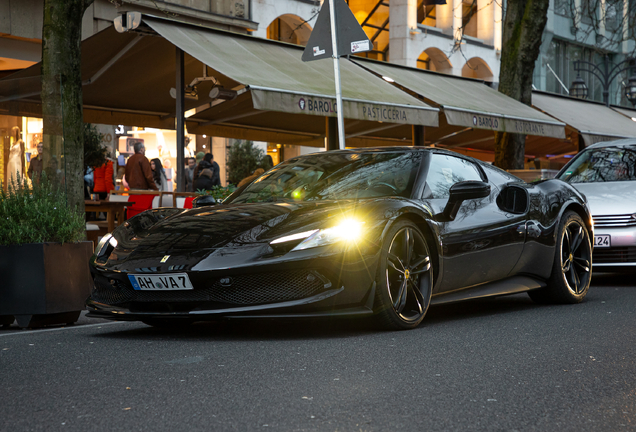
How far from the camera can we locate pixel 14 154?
7.48 m

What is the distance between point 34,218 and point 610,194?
5774mm

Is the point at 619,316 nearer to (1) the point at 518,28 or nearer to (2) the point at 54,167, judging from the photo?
(2) the point at 54,167

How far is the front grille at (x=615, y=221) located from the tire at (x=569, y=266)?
50.6 inches

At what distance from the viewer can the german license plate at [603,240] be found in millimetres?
8531

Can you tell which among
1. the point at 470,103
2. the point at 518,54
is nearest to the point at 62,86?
the point at 470,103

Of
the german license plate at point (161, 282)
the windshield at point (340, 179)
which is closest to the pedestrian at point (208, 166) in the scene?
the windshield at point (340, 179)

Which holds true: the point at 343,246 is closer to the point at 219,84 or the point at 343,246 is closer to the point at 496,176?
the point at 496,176

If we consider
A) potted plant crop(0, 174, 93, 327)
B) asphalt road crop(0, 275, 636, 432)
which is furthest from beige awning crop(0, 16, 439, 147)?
asphalt road crop(0, 275, 636, 432)

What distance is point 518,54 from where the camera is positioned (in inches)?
632

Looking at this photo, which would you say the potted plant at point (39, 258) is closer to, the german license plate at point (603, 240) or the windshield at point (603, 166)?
the german license plate at point (603, 240)

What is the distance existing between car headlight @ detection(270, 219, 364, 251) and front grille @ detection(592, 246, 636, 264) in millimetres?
4361

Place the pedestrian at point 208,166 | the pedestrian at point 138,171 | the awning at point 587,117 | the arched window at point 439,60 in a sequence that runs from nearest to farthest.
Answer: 1. the pedestrian at point 138,171
2. the pedestrian at point 208,166
3. the awning at point 587,117
4. the arched window at point 439,60

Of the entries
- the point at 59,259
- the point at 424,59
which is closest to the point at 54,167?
the point at 59,259

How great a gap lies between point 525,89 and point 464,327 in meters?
12.1
